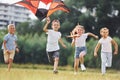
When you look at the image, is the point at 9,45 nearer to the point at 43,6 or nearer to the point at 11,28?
the point at 11,28

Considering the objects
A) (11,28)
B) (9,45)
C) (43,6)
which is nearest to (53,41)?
(11,28)

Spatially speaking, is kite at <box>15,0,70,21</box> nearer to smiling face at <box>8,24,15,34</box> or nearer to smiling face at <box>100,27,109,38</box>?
smiling face at <box>8,24,15,34</box>

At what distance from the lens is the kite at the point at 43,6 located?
1407 centimetres

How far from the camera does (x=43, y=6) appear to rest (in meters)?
14.5

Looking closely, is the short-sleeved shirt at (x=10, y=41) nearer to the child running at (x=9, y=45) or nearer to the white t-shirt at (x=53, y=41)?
the child running at (x=9, y=45)

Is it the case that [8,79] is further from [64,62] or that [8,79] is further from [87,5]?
[87,5]

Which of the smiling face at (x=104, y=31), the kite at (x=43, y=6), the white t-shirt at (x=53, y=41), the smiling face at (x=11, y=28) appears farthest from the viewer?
the kite at (x=43, y=6)

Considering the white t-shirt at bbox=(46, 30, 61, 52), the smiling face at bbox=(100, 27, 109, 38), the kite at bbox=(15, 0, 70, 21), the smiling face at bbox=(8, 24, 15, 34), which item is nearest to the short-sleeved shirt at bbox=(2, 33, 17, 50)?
the smiling face at bbox=(8, 24, 15, 34)

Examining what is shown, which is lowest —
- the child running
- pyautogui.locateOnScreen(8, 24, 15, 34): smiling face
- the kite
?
the child running

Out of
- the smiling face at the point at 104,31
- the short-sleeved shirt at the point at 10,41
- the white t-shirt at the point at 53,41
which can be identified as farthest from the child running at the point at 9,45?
the smiling face at the point at 104,31

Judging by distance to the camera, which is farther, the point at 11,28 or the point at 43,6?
the point at 43,6

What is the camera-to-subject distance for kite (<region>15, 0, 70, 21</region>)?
1407 centimetres

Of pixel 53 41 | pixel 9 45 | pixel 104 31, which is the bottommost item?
pixel 9 45

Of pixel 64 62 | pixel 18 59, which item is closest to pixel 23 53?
pixel 18 59
